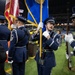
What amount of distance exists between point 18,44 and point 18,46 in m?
0.06

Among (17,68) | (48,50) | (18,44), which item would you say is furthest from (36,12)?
(17,68)

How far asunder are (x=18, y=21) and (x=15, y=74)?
1161 millimetres

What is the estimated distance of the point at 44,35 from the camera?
12.7ft

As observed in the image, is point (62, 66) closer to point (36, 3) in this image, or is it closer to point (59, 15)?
point (36, 3)

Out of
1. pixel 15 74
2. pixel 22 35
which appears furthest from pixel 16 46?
pixel 15 74

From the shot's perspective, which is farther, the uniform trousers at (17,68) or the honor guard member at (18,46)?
the uniform trousers at (17,68)

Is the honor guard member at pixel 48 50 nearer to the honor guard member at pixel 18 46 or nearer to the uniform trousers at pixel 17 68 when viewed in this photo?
the honor guard member at pixel 18 46

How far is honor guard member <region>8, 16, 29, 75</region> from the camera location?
4.18 metres

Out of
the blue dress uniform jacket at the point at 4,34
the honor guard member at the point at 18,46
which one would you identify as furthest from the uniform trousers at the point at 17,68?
the blue dress uniform jacket at the point at 4,34

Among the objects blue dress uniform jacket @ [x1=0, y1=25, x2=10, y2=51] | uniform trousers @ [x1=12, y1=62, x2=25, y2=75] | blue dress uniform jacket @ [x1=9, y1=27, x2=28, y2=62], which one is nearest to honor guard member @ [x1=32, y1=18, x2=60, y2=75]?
blue dress uniform jacket @ [x1=9, y1=27, x2=28, y2=62]

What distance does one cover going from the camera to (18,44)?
14.3ft

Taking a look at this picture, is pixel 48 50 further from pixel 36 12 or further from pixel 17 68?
pixel 36 12

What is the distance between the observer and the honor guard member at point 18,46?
Answer: 4180 mm

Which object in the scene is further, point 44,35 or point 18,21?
point 18,21
